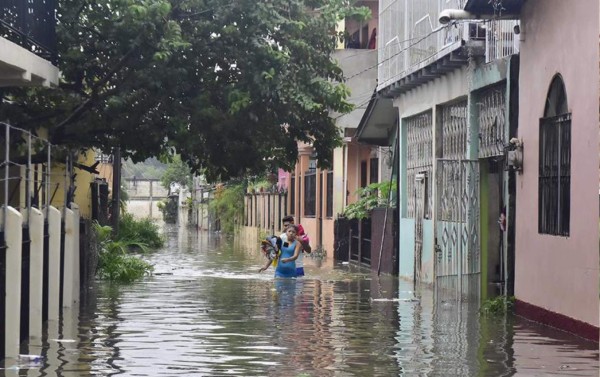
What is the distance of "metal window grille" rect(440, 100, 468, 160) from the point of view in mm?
22203

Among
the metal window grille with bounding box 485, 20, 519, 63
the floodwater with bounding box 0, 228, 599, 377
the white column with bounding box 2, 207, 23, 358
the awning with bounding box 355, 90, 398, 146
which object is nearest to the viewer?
the floodwater with bounding box 0, 228, 599, 377

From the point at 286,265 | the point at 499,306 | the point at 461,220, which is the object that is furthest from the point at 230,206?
the point at 499,306

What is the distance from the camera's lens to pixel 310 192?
44.6 m

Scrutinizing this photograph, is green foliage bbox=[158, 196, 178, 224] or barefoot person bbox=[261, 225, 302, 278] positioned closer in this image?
barefoot person bbox=[261, 225, 302, 278]

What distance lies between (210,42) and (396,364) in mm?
9813

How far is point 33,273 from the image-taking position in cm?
1461

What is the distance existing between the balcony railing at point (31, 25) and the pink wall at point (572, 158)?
687cm

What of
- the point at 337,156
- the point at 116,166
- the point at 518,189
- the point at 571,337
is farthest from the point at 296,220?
the point at 571,337

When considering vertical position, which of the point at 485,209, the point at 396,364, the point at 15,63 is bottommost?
the point at 396,364

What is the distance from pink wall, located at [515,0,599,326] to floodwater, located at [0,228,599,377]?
564 millimetres

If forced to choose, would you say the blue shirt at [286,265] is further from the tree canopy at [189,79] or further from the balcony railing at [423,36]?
the balcony railing at [423,36]

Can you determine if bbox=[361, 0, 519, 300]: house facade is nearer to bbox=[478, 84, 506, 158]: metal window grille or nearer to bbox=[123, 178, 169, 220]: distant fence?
bbox=[478, 84, 506, 158]: metal window grille

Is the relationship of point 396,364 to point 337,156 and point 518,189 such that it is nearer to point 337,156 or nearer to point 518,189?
point 518,189

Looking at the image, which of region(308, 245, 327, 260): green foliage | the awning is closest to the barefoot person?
the awning
